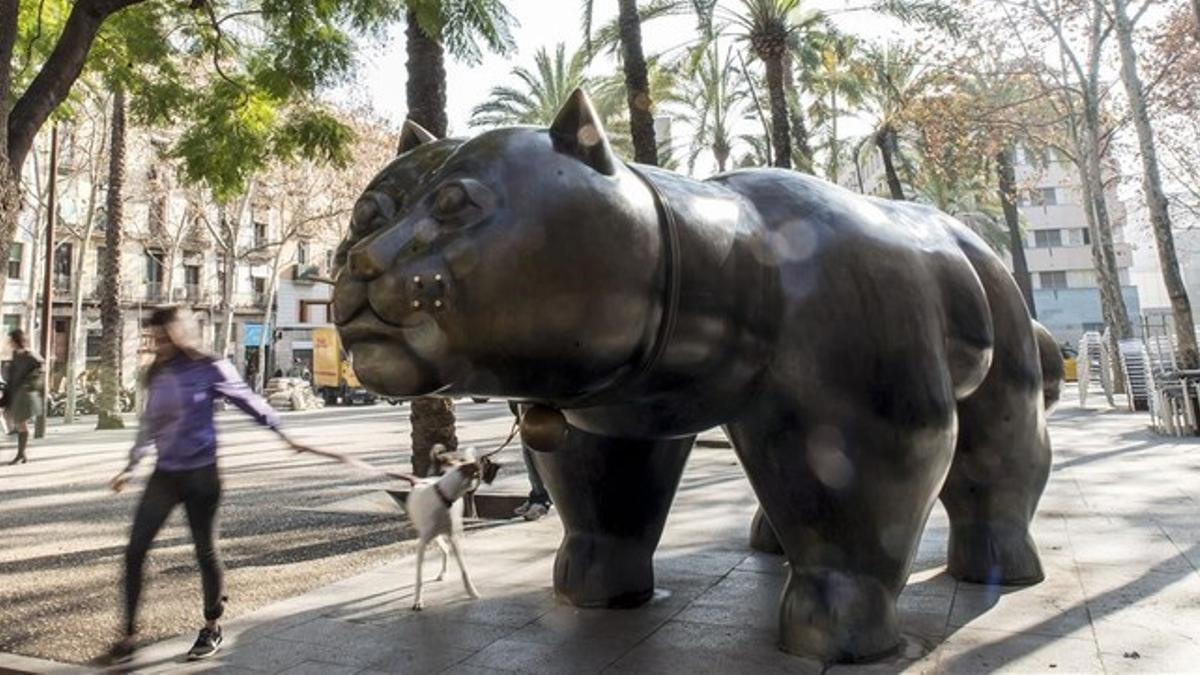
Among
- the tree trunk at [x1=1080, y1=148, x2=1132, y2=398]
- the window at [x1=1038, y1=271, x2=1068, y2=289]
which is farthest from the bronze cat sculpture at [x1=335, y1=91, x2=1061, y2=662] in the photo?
the window at [x1=1038, y1=271, x2=1068, y2=289]

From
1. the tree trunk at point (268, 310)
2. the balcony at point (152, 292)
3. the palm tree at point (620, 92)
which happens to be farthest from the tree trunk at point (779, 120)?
the balcony at point (152, 292)

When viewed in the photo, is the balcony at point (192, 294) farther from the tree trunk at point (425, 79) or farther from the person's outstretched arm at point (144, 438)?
the person's outstretched arm at point (144, 438)

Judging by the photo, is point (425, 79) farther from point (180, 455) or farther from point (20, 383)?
point (20, 383)

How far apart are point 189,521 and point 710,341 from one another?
8.97ft

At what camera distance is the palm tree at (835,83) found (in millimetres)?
18859

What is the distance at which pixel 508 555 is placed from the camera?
18.5ft

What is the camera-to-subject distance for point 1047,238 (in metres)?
56.2

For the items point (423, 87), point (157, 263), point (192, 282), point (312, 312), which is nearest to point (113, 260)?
point (423, 87)

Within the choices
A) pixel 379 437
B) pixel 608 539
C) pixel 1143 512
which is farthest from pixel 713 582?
pixel 379 437

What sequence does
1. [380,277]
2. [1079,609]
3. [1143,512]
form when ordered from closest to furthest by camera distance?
[380,277]
[1079,609]
[1143,512]

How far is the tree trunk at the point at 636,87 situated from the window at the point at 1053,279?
52.5 metres

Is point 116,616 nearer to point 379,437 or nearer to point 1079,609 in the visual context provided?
point 1079,609

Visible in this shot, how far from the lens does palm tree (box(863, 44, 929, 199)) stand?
2127cm

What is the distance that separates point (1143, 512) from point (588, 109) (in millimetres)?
6049
